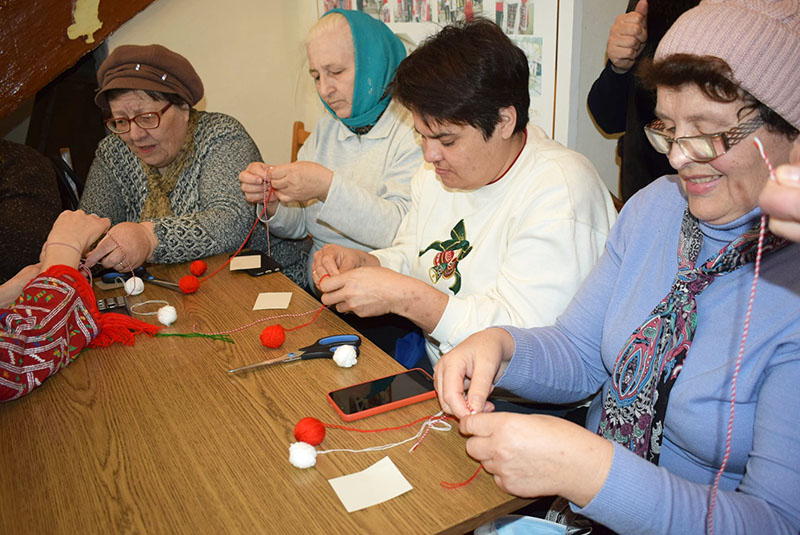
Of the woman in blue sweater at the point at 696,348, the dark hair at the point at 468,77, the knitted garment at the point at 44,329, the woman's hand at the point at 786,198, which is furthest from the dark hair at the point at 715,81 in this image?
the knitted garment at the point at 44,329

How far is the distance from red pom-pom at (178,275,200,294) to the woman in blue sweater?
84cm

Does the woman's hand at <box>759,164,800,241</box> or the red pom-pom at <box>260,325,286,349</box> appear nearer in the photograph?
the woman's hand at <box>759,164,800,241</box>

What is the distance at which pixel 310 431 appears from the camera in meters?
1.00

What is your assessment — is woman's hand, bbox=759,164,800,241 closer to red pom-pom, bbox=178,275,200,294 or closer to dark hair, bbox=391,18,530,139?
dark hair, bbox=391,18,530,139

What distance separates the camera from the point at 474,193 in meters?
1.57

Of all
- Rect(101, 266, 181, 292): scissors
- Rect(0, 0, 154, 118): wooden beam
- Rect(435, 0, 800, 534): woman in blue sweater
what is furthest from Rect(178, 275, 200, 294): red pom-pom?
Rect(0, 0, 154, 118): wooden beam

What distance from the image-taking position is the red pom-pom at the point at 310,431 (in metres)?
1.00

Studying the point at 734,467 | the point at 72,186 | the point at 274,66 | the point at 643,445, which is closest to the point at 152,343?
the point at 643,445

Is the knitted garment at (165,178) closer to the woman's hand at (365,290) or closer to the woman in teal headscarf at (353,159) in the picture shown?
the woman in teal headscarf at (353,159)

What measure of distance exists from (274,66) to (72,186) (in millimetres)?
1745

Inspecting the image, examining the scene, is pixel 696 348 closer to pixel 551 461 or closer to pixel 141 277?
pixel 551 461

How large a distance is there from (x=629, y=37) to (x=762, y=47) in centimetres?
90

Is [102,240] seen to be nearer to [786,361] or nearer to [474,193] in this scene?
[474,193]

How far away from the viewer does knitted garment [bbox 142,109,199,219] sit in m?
2.21
